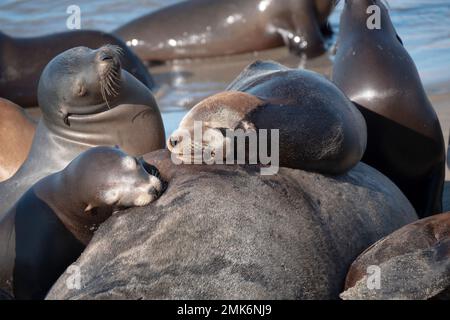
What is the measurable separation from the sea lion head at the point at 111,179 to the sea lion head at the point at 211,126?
0.59ft

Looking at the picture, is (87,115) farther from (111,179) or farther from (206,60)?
(206,60)

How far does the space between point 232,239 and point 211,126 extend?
618 millimetres

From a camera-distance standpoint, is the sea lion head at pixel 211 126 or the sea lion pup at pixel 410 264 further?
the sea lion head at pixel 211 126

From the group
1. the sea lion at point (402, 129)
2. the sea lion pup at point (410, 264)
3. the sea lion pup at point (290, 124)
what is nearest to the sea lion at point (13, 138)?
the sea lion at point (402, 129)

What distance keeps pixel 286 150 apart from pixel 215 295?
37.6 inches

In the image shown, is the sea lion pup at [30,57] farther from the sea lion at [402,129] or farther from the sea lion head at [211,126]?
the sea lion head at [211,126]

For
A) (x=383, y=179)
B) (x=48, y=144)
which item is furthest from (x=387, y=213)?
(x=48, y=144)

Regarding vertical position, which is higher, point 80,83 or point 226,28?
point 80,83

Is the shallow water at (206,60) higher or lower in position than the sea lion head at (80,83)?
lower

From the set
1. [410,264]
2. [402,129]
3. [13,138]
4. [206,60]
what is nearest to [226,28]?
[206,60]

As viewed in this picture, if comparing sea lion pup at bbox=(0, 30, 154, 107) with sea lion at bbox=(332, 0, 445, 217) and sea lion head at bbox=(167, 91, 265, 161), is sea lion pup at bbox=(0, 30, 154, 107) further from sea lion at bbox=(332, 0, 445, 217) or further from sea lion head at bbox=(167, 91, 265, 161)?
sea lion head at bbox=(167, 91, 265, 161)

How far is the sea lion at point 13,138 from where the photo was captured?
6.91 m

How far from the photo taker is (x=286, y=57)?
10602 mm

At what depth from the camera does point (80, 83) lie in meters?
6.32
